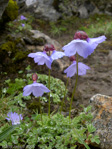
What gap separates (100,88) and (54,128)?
2040 mm

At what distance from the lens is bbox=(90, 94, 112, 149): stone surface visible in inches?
67.0

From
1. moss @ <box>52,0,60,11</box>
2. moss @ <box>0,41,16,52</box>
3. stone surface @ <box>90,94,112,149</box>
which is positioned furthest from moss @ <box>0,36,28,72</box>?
moss @ <box>52,0,60,11</box>

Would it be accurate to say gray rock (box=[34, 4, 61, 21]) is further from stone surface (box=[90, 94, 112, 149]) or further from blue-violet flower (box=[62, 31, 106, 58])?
blue-violet flower (box=[62, 31, 106, 58])

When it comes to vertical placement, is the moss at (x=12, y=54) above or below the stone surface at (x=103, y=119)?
above

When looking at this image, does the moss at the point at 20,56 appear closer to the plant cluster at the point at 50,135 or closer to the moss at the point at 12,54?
the moss at the point at 12,54

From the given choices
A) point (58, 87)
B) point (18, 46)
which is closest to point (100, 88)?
point (58, 87)

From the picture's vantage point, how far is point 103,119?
185 cm

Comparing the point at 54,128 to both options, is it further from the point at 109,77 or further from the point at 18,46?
the point at 109,77

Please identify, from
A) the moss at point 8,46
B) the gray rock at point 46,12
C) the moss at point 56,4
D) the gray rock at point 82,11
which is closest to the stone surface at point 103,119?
the moss at point 8,46

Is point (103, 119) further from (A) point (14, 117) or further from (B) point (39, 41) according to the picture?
(B) point (39, 41)

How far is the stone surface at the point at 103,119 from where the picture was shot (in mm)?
1702

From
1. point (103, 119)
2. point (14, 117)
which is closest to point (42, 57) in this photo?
point (14, 117)

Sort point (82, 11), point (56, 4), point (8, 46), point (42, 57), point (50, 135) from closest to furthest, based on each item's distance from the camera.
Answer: point (42, 57), point (50, 135), point (8, 46), point (56, 4), point (82, 11)

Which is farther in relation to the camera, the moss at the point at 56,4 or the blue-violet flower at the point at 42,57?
the moss at the point at 56,4
